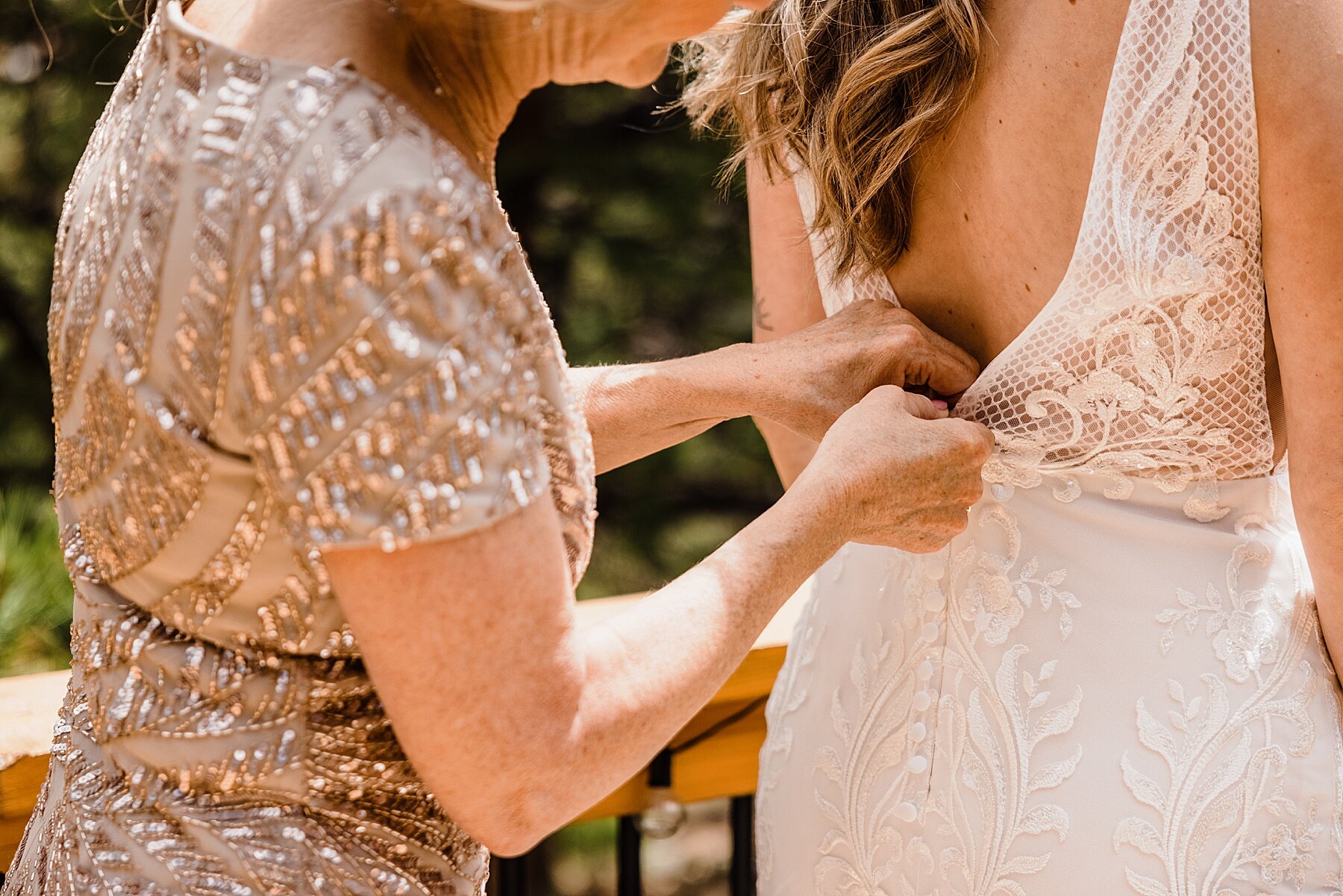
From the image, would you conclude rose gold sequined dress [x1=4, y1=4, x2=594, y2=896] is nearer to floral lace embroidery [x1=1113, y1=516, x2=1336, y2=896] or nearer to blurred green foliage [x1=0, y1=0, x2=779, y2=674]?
floral lace embroidery [x1=1113, y1=516, x2=1336, y2=896]

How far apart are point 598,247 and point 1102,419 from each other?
2.60m

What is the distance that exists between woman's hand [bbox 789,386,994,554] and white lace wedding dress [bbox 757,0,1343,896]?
0.15 meters

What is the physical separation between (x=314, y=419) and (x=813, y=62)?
850 millimetres

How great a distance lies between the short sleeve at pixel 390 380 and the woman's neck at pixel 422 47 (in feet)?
0.47

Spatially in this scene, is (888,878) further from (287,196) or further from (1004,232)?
(287,196)

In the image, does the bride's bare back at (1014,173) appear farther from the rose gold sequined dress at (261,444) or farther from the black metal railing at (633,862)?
the black metal railing at (633,862)

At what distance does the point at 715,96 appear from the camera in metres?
1.67

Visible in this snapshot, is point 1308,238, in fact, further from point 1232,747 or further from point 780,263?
point 780,263

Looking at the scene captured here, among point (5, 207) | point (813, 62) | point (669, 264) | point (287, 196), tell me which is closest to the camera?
point (287, 196)

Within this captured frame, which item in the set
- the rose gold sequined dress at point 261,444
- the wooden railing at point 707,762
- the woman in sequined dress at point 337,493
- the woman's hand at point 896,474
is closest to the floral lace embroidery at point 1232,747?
the woman's hand at point 896,474

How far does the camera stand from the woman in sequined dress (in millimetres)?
838

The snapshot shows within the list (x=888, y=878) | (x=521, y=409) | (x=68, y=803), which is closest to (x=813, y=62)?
(x=521, y=409)

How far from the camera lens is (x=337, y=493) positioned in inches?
33.3

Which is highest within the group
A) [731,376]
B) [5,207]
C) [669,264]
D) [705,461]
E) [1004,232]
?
[1004,232]
